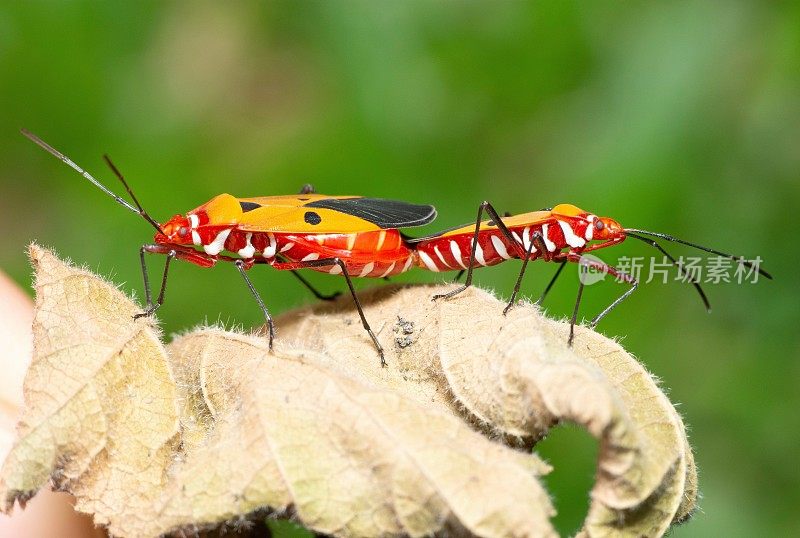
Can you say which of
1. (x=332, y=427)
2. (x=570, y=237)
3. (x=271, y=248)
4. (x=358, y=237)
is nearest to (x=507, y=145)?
(x=570, y=237)

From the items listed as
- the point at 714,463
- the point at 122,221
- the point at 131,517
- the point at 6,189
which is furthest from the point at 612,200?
the point at 6,189

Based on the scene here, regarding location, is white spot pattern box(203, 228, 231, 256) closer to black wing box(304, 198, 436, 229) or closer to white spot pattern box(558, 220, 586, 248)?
black wing box(304, 198, 436, 229)

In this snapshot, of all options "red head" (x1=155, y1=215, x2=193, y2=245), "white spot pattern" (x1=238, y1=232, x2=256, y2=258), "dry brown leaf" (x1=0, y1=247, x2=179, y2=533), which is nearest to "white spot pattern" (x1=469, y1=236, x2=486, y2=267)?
"white spot pattern" (x1=238, y1=232, x2=256, y2=258)

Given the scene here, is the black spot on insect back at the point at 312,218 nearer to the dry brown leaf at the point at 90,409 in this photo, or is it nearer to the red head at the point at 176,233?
the red head at the point at 176,233

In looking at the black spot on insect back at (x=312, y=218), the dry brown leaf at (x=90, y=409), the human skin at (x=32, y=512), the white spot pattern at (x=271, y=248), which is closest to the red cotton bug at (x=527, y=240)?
the black spot on insect back at (x=312, y=218)

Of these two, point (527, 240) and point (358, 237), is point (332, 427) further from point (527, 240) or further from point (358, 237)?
point (527, 240)

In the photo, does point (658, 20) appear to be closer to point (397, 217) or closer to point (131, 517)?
point (397, 217)
